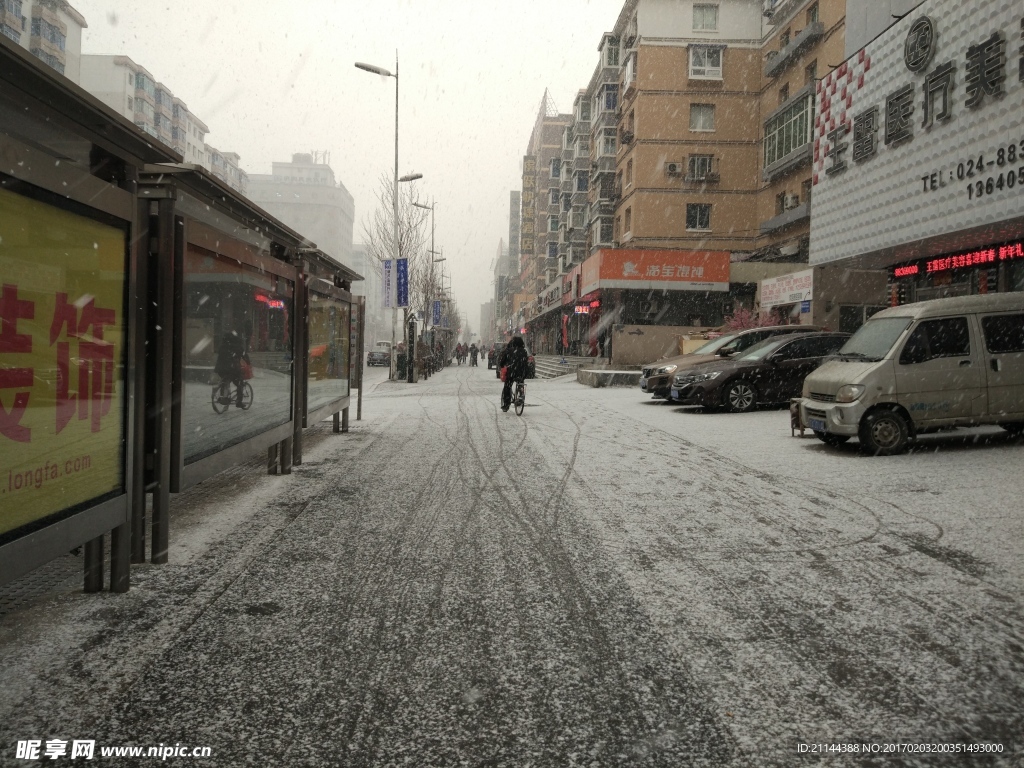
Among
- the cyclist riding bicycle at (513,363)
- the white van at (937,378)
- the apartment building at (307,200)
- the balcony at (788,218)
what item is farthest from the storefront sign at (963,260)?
the apartment building at (307,200)

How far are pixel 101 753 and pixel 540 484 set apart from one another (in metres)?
5.27

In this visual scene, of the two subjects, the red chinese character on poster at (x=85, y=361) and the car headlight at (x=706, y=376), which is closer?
the red chinese character on poster at (x=85, y=361)

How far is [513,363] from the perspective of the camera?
1497cm

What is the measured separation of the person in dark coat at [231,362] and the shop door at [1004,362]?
8498mm

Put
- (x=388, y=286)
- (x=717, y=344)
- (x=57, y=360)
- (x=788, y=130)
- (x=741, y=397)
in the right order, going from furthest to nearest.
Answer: (x=788, y=130), (x=388, y=286), (x=717, y=344), (x=741, y=397), (x=57, y=360)

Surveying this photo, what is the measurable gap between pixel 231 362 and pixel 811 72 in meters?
34.2

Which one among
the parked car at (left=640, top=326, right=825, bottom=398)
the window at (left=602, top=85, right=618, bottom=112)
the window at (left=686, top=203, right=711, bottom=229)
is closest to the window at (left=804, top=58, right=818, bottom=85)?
the window at (left=686, top=203, right=711, bottom=229)

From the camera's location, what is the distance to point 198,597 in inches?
161

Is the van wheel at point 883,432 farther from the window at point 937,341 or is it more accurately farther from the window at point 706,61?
the window at point 706,61

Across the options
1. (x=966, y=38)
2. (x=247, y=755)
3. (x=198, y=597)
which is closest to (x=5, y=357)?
(x=198, y=597)

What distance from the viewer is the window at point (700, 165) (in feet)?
133

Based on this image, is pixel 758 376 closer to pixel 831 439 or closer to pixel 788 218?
pixel 831 439

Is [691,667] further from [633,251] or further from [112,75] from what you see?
[112,75]

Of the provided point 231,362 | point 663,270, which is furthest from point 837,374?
point 663,270
